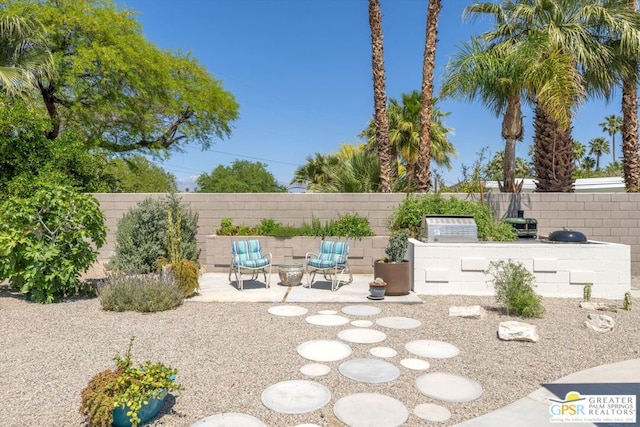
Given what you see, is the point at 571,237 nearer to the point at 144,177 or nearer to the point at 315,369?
the point at 315,369

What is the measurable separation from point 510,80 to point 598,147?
53511mm

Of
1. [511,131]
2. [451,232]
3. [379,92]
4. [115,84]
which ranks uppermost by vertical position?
[115,84]

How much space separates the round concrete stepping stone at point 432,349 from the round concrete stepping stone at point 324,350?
72 centimetres

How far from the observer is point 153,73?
1584 centimetres

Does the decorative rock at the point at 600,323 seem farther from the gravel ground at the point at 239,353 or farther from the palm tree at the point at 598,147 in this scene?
the palm tree at the point at 598,147

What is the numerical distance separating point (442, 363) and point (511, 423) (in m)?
1.20

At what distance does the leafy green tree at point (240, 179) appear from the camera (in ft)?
117

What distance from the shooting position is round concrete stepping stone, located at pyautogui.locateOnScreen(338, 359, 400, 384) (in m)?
3.68

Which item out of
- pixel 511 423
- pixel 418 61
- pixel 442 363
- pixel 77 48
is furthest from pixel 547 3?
A: pixel 77 48

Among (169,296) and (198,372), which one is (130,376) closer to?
(198,372)

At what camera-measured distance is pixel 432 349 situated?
447 centimetres

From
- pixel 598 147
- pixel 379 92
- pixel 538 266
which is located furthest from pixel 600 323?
pixel 598 147

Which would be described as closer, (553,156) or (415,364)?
(415,364)

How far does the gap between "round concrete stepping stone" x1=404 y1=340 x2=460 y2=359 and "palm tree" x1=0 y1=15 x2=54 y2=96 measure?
32.5ft
